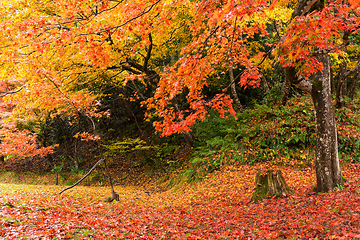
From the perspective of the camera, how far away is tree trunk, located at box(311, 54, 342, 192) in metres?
5.38

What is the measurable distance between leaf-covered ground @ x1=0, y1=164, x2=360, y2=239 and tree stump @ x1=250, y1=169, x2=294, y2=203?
9.8 inches

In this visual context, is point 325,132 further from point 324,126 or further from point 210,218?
point 210,218

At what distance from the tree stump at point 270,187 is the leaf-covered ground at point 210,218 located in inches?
9.8

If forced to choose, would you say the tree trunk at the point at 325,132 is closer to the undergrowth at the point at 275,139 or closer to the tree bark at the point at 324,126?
the tree bark at the point at 324,126

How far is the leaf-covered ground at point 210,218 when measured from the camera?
12.1 ft

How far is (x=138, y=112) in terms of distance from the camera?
61.0 feet

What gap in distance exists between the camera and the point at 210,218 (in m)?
5.69

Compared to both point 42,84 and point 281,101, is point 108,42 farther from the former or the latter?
point 281,101

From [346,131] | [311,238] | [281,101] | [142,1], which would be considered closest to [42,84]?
[142,1]

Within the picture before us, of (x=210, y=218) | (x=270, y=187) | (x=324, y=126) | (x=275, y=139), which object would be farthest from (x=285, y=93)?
(x=210, y=218)

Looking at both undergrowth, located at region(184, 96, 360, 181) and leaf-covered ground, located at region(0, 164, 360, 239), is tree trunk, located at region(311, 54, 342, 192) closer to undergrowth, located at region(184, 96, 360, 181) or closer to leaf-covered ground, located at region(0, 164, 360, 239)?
leaf-covered ground, located at region(0, 164, 360, 239)

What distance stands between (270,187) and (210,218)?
190cm

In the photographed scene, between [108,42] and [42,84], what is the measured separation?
2575 mm

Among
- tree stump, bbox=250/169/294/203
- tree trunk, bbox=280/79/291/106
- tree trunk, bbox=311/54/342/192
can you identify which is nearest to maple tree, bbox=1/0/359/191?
tree trunk, bbox=311/54/342/192
